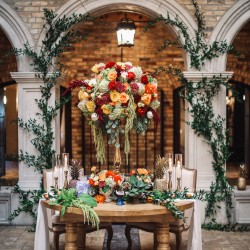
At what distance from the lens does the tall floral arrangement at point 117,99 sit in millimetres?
4445

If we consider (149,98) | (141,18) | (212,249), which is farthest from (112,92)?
(141,18)

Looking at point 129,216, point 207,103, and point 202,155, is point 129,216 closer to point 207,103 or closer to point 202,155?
point 202,155

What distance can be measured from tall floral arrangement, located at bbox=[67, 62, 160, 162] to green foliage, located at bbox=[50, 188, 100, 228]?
1.78 feet

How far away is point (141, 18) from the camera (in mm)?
8672

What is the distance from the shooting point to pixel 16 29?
6.57m

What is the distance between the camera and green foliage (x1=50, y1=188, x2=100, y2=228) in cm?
404

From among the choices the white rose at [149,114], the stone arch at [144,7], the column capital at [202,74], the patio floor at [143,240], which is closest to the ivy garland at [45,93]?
the stone arch at [144,7]

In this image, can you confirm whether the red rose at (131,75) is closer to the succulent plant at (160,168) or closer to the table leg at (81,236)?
the succulent plant at (160,168)

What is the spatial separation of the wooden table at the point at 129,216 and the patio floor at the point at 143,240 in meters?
1.37

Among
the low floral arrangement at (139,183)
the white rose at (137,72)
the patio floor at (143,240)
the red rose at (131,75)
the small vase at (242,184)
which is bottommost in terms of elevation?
the patio floor at (143,240)

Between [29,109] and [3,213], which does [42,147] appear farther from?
[3,213]

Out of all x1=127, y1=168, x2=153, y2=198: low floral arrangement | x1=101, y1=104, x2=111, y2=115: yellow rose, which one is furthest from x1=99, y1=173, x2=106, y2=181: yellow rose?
x1=101, y1=104, x2=111, y2=115: yellow rose

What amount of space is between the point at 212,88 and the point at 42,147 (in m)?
2.40

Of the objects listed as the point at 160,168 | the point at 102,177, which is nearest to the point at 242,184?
the point at 160,168
